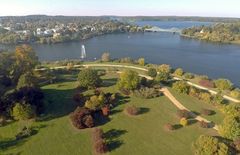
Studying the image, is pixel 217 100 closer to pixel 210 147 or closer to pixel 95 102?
pixel 210 147

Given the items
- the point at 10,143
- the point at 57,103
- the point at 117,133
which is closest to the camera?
the point at 10,143

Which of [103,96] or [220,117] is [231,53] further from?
[103,96]

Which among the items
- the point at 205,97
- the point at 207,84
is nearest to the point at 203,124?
the point at 205,97

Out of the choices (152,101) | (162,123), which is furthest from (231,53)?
(162,123)

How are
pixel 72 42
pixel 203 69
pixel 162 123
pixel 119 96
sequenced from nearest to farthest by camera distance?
1. pixel 162 123
2. pixel 119 96
3. pixel 203 69
4. pixel 72 42

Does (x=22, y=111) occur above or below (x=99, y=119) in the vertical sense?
above

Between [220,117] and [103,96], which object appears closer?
[220,117]
